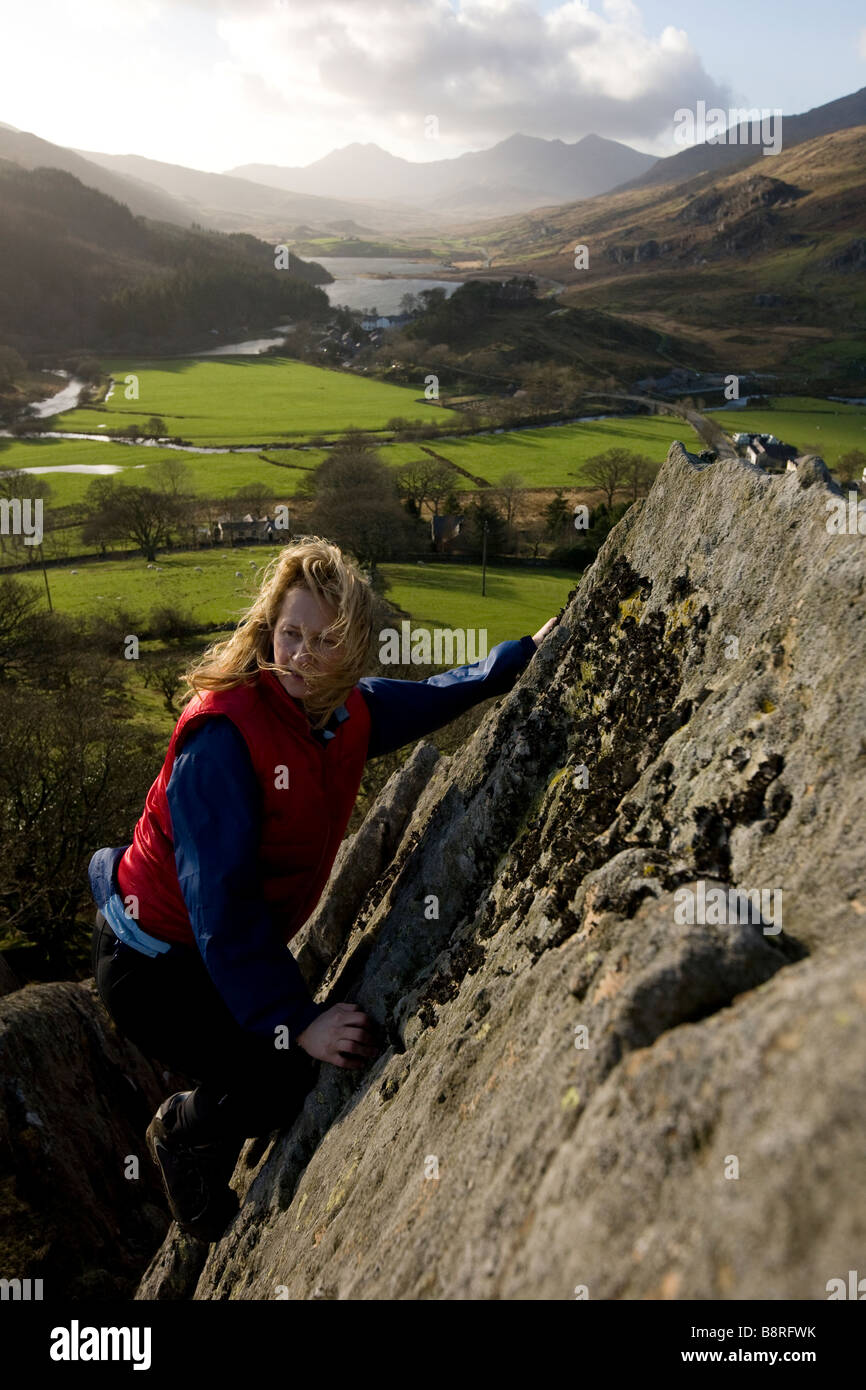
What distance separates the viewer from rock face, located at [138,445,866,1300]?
261 centimetres

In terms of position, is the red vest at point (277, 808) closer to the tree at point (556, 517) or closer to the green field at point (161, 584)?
the green field at point (161, 584)

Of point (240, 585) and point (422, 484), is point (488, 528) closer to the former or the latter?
point (422, 484)

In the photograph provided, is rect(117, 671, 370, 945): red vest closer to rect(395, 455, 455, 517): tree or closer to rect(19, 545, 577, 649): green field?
rect(19, 545, 577, 649): green field

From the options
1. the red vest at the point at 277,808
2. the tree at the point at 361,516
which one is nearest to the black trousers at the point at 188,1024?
the red vest at the point at 277,808

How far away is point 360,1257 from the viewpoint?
446 centimetres

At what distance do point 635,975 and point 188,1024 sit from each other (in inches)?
153

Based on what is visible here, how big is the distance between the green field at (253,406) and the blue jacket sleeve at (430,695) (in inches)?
5728

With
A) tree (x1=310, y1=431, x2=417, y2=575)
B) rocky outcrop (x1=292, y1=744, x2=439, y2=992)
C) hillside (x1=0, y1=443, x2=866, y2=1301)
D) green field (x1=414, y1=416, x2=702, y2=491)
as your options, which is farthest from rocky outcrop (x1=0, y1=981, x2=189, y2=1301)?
green field (x1=414, y1=416, x2=702, y2=491)

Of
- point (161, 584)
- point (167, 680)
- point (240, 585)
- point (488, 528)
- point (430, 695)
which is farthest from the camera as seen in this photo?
point (488, 528)

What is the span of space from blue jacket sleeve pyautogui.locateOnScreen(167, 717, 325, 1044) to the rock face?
118cm

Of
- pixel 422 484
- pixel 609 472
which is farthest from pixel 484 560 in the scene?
pixel 609 472

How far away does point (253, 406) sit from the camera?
545 feet

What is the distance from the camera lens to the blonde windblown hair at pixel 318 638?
567cm
